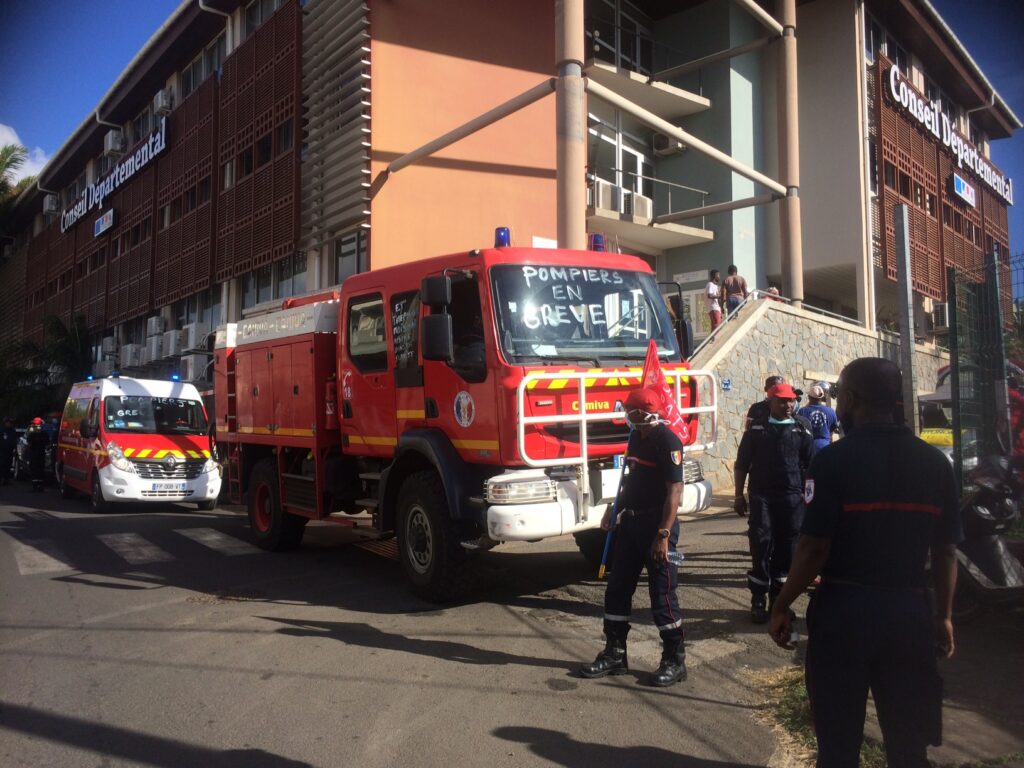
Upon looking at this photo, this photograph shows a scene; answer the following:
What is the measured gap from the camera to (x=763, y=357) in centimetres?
1588

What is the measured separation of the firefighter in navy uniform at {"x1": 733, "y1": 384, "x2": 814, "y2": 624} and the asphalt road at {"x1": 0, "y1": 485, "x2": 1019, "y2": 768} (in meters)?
0.41

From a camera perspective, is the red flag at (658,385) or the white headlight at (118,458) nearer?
the red flag at (658,385)

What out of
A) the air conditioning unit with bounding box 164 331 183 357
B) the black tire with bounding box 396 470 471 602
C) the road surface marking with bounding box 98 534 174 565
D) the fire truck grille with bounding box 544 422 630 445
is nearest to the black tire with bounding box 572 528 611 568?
the fire truck grille with bounding box 544 422 630 445

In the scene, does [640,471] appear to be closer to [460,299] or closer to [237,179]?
[460,299]

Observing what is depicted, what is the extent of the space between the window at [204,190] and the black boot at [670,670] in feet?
71.8

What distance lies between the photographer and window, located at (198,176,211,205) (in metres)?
23.2

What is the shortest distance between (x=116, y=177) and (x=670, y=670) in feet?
99.5

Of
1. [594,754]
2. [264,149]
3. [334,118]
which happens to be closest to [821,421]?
[594,754]

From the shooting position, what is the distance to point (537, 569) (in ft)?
25.9

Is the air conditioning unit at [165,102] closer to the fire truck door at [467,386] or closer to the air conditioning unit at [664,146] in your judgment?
the air conditioning unit at [664,146]

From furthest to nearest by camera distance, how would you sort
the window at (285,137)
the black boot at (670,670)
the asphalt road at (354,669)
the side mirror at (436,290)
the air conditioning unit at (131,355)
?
1. the air conditioning unit at (131,355)
2. the window at (285,137)
3. the side mirror at (436,290)
4. the black boot at (670,670)
5. the asphalt road at (354,669)

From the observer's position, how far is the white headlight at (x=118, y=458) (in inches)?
530

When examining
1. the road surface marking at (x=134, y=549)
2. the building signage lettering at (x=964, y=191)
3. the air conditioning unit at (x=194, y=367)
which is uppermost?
the building signage lettering at (x=964, y=191)

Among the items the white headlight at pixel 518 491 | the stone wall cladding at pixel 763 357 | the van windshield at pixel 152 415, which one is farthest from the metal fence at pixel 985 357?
the van windshield at pixel 152 415
